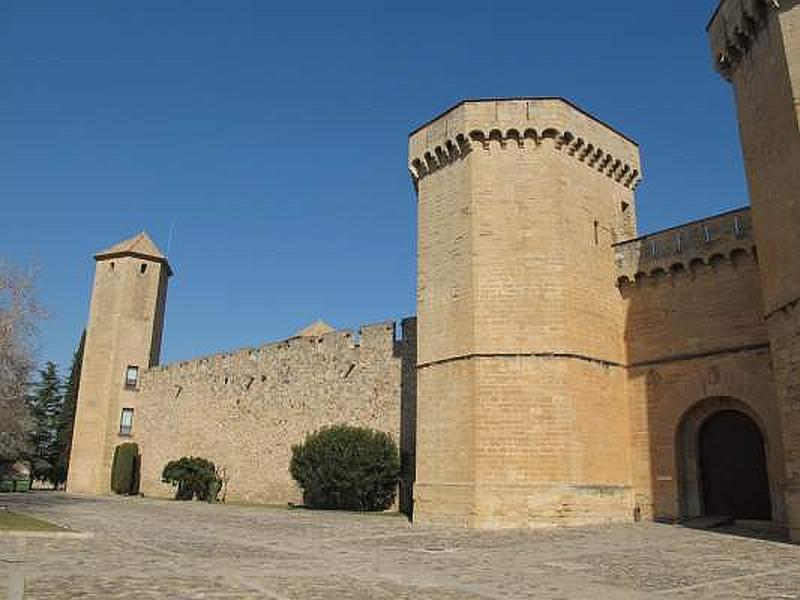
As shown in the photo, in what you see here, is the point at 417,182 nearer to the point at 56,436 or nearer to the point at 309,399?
the point at 309,399

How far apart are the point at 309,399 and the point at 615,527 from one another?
11358 millimetres

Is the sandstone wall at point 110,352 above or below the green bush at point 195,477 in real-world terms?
above

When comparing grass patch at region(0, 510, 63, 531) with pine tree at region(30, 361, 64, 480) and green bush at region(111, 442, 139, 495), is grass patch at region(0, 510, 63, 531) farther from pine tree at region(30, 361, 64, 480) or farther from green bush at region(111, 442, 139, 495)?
pine tree at region(30, 361, 64, 480)

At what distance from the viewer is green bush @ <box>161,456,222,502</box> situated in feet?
79.6

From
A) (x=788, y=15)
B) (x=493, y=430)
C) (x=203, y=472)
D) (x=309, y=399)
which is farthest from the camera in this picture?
(x=203, y=472)

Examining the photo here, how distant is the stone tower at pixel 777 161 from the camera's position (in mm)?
10648

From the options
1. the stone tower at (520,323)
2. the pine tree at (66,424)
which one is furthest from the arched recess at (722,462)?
the pine tree at (66,424)

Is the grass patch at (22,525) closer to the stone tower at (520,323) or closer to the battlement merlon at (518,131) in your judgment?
the stone tower at (520,323)

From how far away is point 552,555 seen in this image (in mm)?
8742

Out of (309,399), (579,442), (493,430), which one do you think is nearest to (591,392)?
(579,442)

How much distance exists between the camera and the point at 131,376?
100 ft

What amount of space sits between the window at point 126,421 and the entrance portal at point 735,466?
956 inches

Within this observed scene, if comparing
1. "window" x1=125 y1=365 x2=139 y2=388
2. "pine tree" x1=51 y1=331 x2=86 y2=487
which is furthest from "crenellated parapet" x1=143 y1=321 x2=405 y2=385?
"pine tree" x1=51 y1=331 x2=86 y2=487

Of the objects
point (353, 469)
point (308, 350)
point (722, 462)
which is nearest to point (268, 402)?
point (308, 350)
